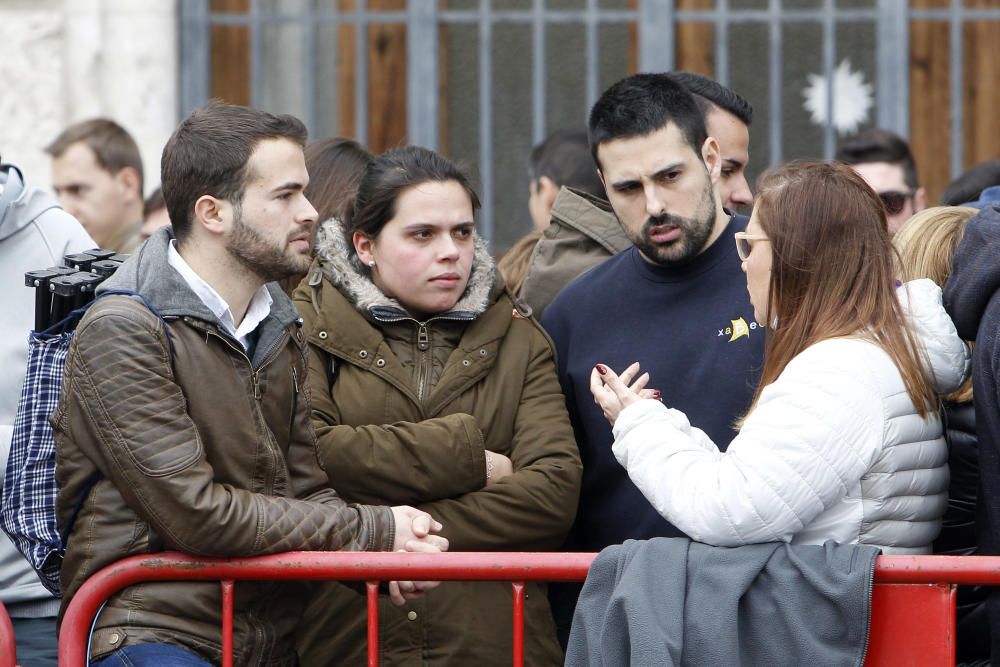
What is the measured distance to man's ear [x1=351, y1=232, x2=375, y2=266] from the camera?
396 centimetres

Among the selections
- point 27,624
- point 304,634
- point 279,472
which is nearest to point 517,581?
point 279,472

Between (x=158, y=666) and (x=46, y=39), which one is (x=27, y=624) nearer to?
(x=158, y=666)

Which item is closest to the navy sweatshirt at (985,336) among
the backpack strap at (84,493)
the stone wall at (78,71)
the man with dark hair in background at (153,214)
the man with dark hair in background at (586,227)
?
the man with dark hair in background at (586,227)

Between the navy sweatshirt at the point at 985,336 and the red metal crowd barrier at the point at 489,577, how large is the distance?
19 centimetres

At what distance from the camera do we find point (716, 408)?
3.74 metres

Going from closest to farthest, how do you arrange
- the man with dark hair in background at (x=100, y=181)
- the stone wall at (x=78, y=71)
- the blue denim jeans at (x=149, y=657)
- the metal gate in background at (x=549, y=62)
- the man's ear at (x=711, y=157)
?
the blue denim jeans at (x=149, y=657) → the man's ear at (x=711, y=157) → the man with dark hair in background at (x=100, y=181) → the stone wall at (x=78, y=71) → the metal gate in background at (x=549, y=62)

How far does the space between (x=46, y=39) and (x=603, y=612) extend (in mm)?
5215

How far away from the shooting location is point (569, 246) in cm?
450

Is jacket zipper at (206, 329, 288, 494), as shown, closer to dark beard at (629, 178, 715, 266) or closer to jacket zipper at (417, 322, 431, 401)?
jacket zipper at (417, 322, 431, 401)

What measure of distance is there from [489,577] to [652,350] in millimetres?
1028

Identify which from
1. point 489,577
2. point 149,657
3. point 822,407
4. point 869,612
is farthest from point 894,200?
point 149,657

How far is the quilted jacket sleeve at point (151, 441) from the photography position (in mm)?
3037

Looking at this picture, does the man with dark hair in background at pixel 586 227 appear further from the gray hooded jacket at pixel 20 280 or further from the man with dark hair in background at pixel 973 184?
the gray hooded jacket at pixel 20 280

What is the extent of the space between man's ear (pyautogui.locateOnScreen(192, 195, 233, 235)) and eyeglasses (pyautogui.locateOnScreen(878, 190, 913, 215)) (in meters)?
3.21
